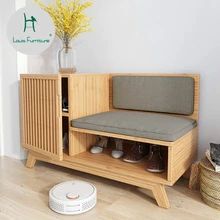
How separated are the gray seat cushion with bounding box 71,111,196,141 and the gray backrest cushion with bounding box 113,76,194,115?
8cm

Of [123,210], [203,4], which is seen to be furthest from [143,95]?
[123,210]

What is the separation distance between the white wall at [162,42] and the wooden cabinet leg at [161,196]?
540 millimetres

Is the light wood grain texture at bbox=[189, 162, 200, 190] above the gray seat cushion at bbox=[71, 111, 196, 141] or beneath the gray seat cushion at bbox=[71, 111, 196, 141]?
beneath

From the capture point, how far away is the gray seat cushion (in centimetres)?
151

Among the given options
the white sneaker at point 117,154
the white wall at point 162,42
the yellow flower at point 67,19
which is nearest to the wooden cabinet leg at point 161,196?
the white sneaker at point 117,154

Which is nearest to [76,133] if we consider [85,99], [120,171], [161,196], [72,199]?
[85,99]

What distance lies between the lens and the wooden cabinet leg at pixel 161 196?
153cm

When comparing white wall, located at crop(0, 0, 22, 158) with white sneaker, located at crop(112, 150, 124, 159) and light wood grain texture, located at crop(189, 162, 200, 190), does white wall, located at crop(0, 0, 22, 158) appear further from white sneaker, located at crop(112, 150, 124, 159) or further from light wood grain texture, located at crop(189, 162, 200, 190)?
light wood grain texture, located at crop(189, 162, 200, 190)

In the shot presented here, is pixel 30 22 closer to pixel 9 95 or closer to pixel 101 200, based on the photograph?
pixel 9 95

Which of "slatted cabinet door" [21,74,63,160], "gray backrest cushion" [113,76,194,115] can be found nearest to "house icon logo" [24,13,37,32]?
"slatted cabinet door" [21,74,63,160]

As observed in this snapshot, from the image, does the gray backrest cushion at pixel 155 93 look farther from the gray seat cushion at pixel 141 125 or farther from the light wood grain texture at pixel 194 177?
the light wood grain texture at pixel 194 177

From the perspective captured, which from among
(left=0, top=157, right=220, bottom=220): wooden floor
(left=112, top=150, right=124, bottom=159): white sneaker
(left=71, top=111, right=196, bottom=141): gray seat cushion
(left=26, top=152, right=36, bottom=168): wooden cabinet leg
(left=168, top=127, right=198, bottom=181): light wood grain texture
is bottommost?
(left=0, top=157, right=220, bottom=220): wooden floor

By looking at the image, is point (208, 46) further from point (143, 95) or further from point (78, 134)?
point (78, 134)

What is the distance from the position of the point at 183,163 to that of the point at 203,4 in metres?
1.02
